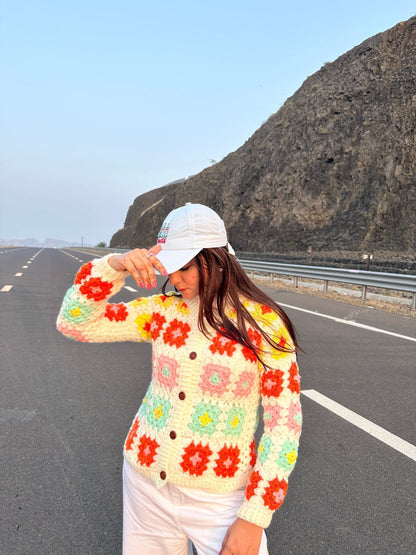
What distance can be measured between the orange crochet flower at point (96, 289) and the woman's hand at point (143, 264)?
0.12 meters

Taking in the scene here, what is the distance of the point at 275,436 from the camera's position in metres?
1.55

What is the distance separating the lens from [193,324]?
67.4 inches

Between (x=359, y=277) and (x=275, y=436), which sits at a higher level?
(x=275, y=436)

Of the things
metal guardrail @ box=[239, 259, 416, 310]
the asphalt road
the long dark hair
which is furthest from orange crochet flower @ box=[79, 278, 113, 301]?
metal guardrail @ box=[239, 259, 416, 310]

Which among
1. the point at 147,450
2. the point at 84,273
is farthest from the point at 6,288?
the point at 147,450

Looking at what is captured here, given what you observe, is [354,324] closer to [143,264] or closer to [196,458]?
[196,458]

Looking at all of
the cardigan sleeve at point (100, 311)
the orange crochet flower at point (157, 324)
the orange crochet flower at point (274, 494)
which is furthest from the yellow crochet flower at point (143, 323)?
the orange crochet flower at point (274, 494)

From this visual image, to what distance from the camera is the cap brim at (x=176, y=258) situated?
1567 mm

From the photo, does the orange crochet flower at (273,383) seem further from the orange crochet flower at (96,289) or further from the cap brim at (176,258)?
the orange crochet flower at (96,289)

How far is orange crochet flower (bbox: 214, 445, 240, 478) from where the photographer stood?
5.31ft

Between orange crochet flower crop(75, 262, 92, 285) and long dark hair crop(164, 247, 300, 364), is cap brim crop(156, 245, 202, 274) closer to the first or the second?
long dark hair crop(164, 247, 300, 364)

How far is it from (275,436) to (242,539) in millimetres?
332

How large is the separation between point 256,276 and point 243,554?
62.6ft

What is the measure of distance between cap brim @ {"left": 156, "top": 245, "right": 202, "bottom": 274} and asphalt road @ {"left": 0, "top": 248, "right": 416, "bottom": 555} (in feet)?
5.99
